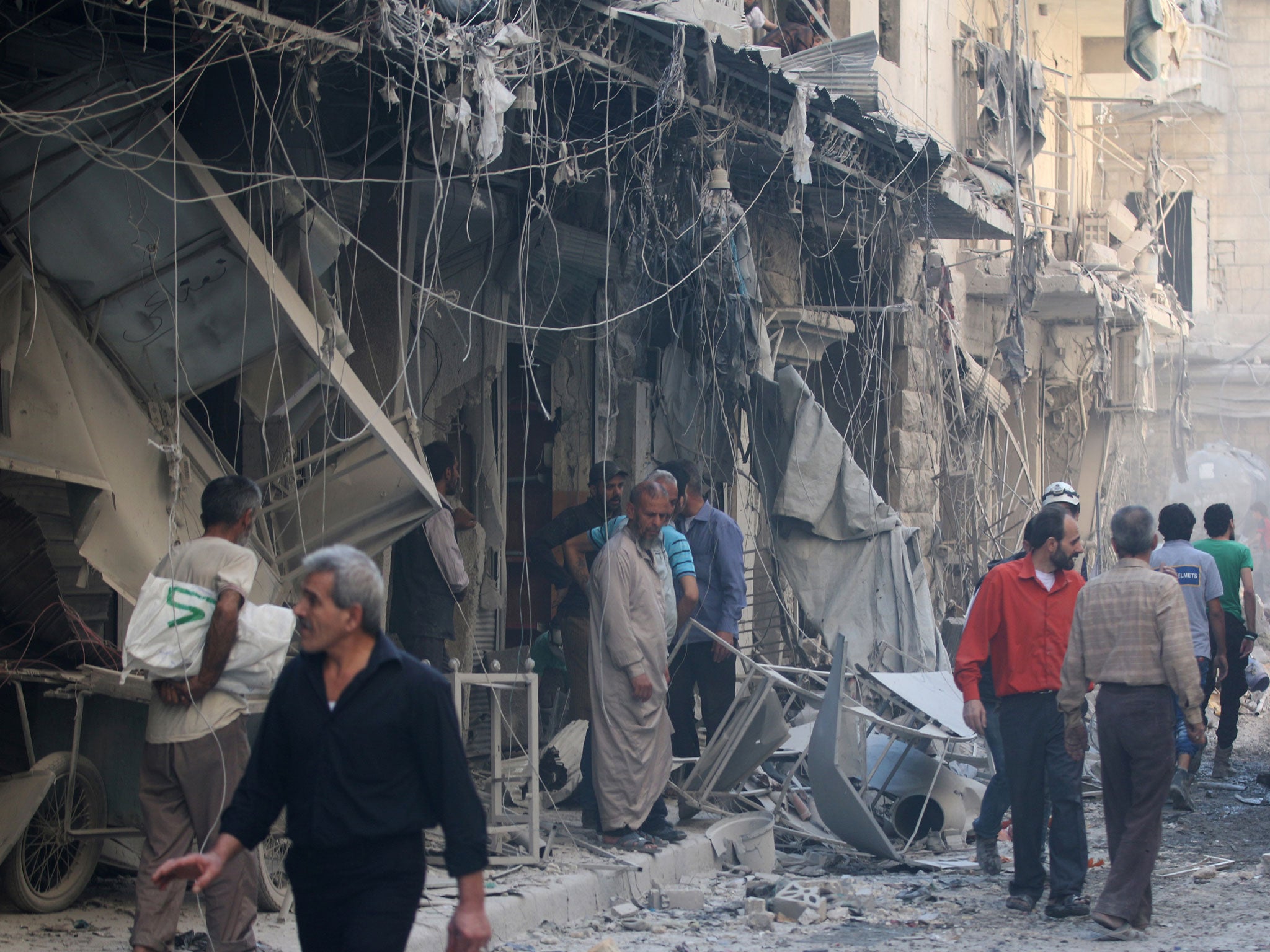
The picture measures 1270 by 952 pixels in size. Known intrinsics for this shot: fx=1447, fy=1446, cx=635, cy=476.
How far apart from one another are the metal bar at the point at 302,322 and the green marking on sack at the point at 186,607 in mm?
1656

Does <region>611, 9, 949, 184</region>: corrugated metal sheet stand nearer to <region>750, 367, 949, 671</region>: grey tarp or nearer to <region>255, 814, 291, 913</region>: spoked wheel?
<region>750, 367, 949, 671</region>: grey tarp

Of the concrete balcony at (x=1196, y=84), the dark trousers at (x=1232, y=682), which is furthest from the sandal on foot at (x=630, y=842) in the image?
the concrete balcony at (x=1196, y=84)

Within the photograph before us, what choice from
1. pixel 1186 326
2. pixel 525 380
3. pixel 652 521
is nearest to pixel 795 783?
pixel 652 521

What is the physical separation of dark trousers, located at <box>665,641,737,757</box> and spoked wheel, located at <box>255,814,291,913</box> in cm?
266

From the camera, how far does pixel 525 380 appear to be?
9633mm

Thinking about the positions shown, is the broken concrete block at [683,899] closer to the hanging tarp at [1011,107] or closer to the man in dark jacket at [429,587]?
the man in dark jacket at [429,587]

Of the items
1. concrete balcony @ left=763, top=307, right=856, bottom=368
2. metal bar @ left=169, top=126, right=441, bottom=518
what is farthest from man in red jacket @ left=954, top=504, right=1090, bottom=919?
concrete balcony @ left=763, top=307, right=856, bottom=368

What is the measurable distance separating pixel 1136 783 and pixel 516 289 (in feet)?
15.9

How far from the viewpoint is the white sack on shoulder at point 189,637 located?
15.2 feet

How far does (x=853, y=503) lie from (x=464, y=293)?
3.04 meters

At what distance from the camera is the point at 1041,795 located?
A: 6164 millimetres

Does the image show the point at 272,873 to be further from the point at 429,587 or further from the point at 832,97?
the point at 832,97

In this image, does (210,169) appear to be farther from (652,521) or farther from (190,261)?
(652,521)

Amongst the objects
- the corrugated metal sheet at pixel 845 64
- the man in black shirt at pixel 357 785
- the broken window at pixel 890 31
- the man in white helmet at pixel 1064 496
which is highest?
the broken window at pixel 890 31
